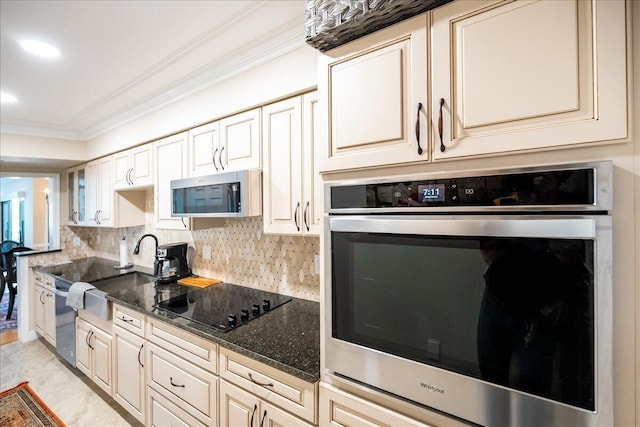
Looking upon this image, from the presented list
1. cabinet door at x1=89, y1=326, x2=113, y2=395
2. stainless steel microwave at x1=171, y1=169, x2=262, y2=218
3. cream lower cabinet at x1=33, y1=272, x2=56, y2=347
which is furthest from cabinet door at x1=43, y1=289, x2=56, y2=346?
stainless steel microwave at x1=171, y1=169, x2=262, y2=218

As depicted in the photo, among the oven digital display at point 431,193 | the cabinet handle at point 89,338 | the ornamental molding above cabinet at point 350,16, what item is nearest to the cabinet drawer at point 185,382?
the cabinet handle at point 89,338

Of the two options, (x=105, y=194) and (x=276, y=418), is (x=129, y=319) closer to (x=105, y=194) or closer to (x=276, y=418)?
(x=276, y=418)

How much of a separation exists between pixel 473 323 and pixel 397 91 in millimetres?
735

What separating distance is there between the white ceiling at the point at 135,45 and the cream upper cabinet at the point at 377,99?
0.62 metres

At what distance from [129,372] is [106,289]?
796 millimetres

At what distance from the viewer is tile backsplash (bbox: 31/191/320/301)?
6.61 feet

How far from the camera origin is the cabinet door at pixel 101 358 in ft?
7.53

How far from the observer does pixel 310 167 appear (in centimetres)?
156

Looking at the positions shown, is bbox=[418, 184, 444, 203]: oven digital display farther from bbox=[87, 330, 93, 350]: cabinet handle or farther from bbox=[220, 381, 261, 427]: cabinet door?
bbox=[87, 330, 93, 350]: cabinet handle

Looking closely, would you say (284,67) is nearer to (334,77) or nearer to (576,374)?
(334,77)

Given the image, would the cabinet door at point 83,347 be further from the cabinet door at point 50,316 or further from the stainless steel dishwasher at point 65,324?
the cabinet door at point 50,316

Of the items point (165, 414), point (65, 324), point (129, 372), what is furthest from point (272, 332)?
point (65, 324)

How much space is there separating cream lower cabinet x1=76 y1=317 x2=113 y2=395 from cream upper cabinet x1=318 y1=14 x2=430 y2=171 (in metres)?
2.45

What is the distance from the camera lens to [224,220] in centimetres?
248
